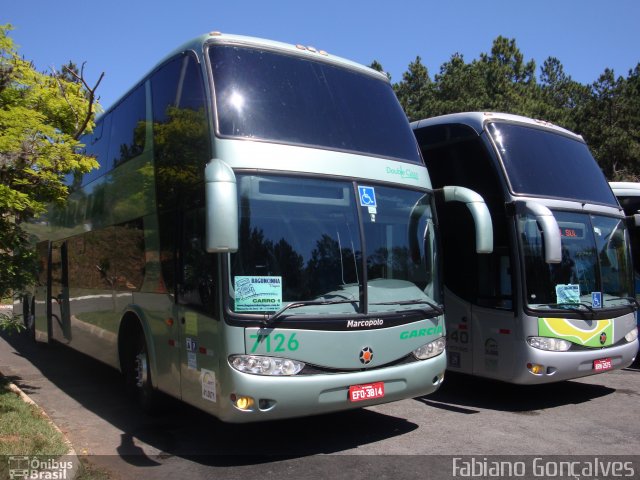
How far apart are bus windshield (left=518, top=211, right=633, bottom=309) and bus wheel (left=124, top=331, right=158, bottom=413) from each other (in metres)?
4.73

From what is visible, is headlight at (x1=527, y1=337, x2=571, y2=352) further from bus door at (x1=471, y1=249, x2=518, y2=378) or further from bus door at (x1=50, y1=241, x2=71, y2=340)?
bus door at (x1=50, y1=241, x2=71, y2=340)

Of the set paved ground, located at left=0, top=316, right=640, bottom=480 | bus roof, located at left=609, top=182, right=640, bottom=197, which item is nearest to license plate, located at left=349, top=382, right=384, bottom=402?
paved ground, located at left=0, top=316, right=640, bottom=480

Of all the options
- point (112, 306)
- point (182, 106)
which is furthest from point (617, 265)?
point (112, 306)

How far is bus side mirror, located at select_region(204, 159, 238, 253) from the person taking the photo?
4980 mm

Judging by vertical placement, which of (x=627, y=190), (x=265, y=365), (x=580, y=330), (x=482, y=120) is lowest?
(x=580, y=330)

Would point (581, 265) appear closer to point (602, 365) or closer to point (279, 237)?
point (602, 365)

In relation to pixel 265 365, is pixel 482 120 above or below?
above

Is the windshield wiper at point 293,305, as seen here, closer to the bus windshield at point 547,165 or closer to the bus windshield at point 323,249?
the bus windshield at point 323,249

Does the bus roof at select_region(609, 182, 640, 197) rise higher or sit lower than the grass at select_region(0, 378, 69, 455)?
higher

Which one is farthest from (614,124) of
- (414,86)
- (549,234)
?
(549,234)

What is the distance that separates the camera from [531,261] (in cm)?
770

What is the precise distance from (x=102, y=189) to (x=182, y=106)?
10.2ft

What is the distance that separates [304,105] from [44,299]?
8043 millimetres

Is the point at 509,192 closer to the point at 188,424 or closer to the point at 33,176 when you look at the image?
the point at 188,424
